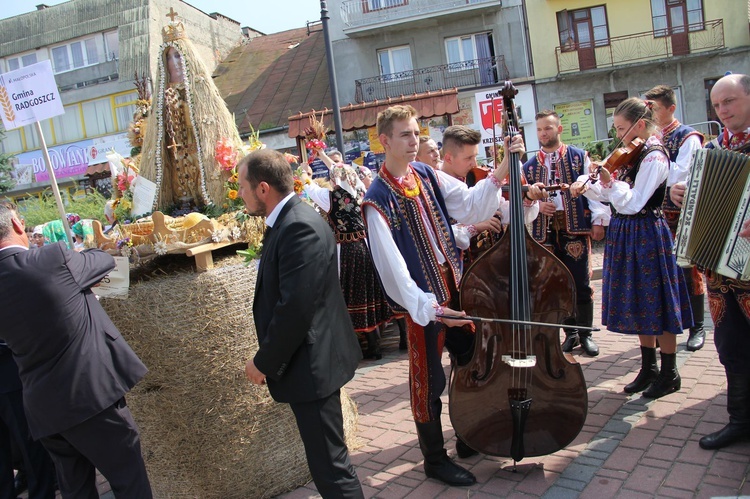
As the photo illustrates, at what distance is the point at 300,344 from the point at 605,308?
2443 millimetres

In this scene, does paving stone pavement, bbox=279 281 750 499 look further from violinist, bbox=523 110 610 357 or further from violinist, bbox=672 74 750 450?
violinist, bbox=523 110 610 357

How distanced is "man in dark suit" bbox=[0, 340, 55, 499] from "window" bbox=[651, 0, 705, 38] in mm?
21962

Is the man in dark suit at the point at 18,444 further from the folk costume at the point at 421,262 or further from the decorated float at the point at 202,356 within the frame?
the folk costume at the point at 421,262

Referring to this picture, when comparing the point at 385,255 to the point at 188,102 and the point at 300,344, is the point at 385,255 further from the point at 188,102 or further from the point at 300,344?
the point at 188,102

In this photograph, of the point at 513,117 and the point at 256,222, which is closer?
the point at 513,117

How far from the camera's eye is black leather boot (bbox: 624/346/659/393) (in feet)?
12.9

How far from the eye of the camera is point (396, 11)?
21.1 m

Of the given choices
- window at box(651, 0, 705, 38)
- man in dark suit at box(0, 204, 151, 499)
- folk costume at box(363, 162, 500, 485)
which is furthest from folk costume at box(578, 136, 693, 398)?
window at box(651, 0, 705, 38)

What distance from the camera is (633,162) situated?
3.79 meters

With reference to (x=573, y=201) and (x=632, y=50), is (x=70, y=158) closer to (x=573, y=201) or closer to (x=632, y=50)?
(x=632, y=50)

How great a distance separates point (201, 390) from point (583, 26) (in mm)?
21260

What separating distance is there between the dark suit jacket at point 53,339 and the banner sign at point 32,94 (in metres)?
2.11

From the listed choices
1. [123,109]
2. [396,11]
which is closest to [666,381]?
[396,11]

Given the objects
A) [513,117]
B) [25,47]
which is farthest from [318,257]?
[25,47]
